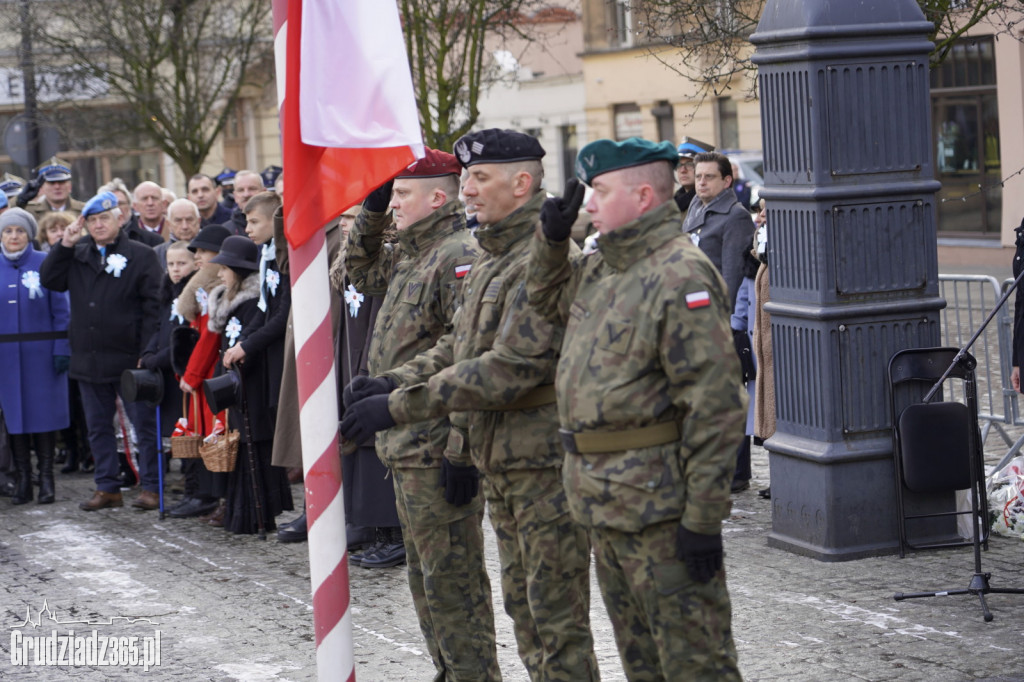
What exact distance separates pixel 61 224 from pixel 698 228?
17.7ft

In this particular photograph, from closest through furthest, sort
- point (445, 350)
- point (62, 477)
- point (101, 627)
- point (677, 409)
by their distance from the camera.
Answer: point (677, 409), point (445, 350), point (101, 627), point (62, 477)

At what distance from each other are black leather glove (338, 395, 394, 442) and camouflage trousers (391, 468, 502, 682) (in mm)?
530

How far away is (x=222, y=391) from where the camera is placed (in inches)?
348

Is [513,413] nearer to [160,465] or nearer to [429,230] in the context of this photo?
[429,230]

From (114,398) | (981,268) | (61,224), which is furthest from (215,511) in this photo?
(981,268)

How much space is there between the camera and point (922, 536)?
25.1ft

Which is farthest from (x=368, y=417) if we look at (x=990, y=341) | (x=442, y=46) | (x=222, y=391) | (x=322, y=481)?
(x=442, y=46)

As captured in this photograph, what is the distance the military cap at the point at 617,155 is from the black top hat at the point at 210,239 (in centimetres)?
549

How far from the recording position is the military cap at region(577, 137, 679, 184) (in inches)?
174

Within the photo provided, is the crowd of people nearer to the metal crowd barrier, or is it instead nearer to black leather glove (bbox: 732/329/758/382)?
black leather glove (bbox: 732/329/758/382)

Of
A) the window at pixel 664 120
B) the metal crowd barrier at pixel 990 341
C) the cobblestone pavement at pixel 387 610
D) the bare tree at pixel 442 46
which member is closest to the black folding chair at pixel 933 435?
the cobblestone pavement at pixel 387 610

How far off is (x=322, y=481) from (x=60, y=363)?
21.7 feet

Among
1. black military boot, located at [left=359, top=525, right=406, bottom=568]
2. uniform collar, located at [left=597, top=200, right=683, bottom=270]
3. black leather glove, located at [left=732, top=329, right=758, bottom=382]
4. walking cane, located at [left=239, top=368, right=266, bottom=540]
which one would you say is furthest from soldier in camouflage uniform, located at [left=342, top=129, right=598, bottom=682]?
black leather glove, located at [left=732, top=329, right=758, bottom=382]

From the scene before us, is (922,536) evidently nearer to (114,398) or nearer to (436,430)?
(436,430)
